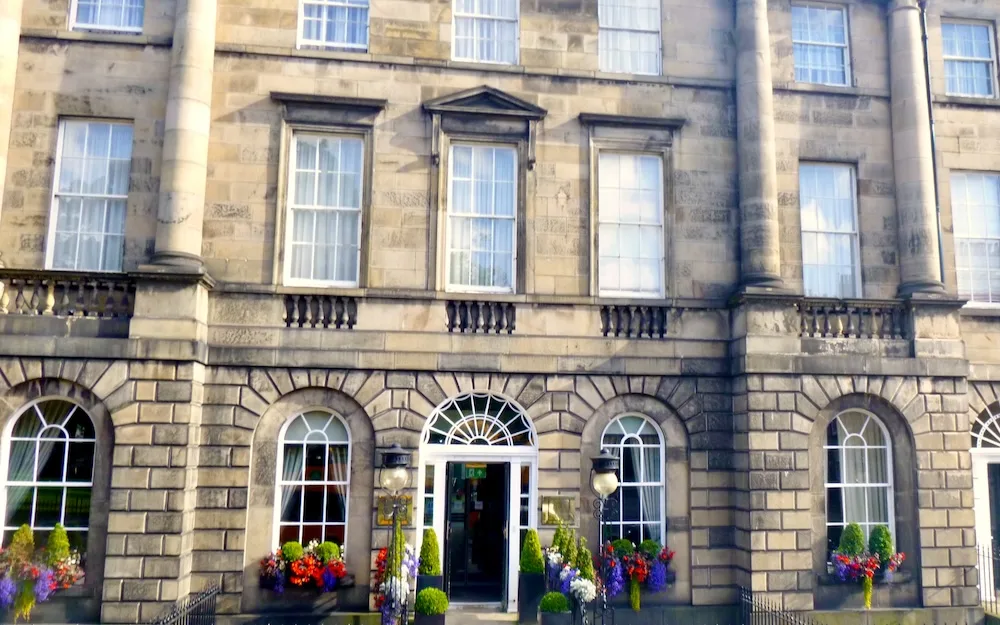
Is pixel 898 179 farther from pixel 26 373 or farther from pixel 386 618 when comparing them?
pixel 26 373

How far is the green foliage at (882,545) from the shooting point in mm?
12516

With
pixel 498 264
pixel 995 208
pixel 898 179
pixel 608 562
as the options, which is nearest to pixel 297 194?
pixel 498 264

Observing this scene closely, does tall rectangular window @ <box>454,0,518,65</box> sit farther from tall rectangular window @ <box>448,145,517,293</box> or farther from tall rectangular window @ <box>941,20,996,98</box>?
tall rectangular window @ <box>941,20,996,98</box>

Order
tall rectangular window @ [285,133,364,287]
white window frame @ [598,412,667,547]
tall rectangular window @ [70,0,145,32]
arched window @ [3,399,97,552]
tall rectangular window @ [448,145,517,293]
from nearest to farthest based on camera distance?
arched window @ [3,399,97,552]
white window frame @ [598,412,667,547]
tall rectangular window @ [285,133,364,287]
tall rectangular window @ [70,0,145,32]
tall rectangular window @ [448,145,517,293]

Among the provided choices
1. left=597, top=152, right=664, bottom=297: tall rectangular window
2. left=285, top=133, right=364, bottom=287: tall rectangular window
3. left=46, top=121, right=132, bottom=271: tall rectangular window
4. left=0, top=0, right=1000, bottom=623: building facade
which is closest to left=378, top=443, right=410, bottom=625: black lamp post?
left=0, top=0, right=1000, bottom=623: building facade

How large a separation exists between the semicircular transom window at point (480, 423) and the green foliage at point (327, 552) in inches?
86.2

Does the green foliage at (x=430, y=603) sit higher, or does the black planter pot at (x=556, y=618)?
the green foliage at (x=430, y=603)

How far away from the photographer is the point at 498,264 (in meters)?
13.3

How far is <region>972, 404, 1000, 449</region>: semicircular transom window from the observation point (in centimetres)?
1398

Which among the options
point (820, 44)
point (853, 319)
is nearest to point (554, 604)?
point (853, 319)

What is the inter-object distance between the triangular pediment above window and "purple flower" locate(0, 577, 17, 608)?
9474mm

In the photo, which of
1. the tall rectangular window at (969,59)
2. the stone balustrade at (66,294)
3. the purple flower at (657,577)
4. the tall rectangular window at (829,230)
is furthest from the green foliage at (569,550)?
the tall rectangular window at (969,59)

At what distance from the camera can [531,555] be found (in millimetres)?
11789

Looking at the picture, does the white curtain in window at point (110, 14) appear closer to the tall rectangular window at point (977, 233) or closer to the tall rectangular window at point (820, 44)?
the tall rectangular window at point (820, 44)
